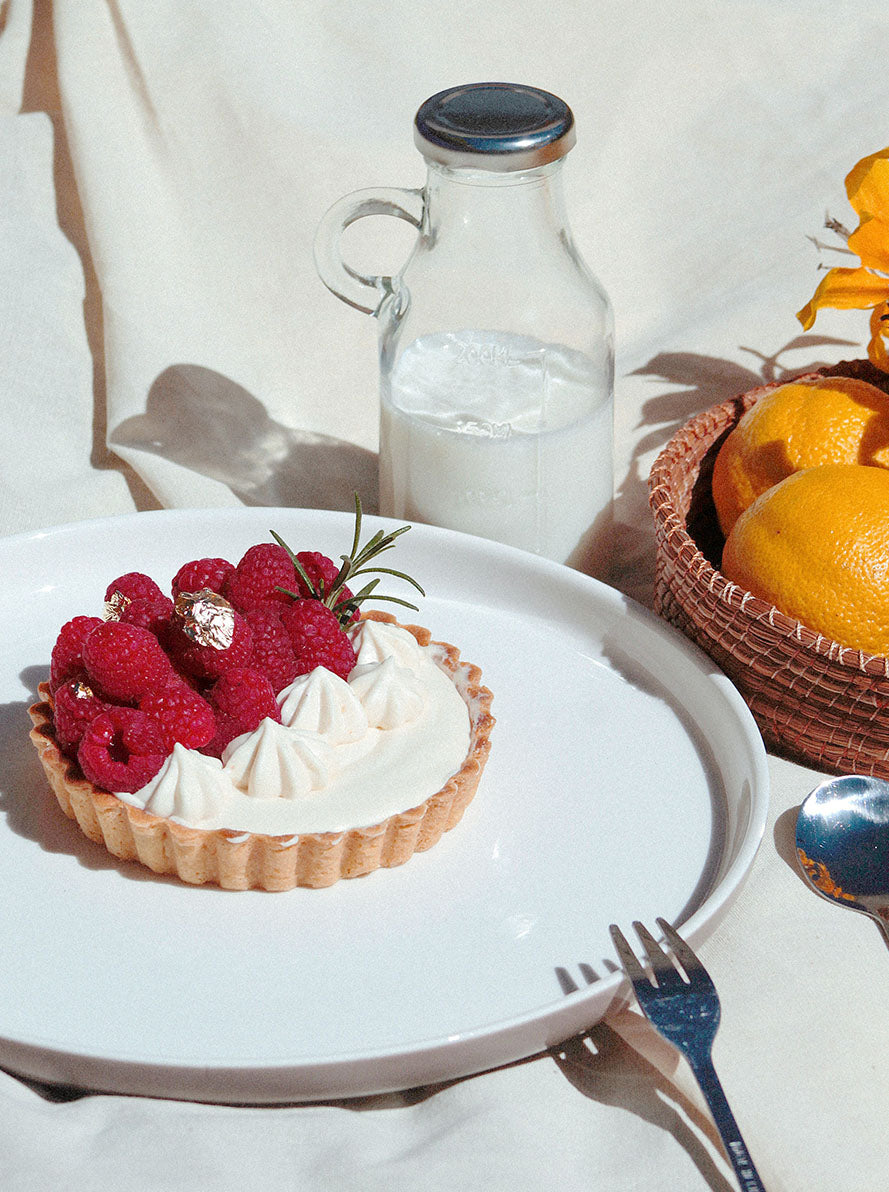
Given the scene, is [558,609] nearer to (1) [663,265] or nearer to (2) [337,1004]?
(2) [337,1004]

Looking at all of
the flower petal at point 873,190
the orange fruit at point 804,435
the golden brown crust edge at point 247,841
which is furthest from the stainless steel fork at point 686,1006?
the flower petal at point 873,190

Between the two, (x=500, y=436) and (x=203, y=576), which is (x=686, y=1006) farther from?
(x=500, y=436)

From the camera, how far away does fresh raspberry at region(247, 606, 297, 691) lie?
1.45 meters

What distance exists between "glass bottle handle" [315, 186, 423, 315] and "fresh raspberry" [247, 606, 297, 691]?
1.95 feet

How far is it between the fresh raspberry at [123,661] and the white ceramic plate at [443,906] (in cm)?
20

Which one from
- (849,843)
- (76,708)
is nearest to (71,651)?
(76,708)

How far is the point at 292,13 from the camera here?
2.57m

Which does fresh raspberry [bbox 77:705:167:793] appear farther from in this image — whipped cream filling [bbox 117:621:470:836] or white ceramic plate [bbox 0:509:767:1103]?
white ceramic plate [bbox 0:509:767:1103]

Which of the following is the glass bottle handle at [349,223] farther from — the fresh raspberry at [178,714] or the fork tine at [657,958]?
the fork tine at [657,958]

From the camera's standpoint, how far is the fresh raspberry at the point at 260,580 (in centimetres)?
150

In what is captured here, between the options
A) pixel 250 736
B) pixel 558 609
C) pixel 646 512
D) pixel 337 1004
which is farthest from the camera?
pixel 646 512

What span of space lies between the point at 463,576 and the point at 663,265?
100cm

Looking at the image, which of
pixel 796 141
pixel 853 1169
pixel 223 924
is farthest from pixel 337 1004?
pixel 796 141

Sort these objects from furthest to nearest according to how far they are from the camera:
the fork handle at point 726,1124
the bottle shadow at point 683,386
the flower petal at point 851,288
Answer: the bottle shadow at point 683,386
the flower petal at point 851,288
the fork handle at point 726,1124
